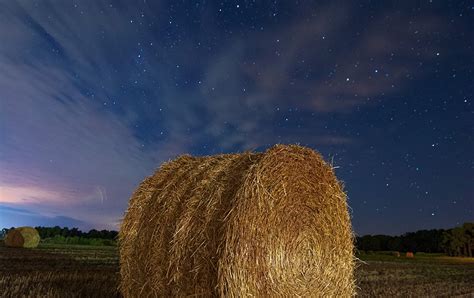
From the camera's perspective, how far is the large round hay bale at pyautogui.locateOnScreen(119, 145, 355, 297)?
5.30m

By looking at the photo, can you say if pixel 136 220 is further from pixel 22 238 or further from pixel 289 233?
pixel 22 238

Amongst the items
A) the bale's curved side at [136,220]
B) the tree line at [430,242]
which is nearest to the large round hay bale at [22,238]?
the bale's curved side at [136,220]

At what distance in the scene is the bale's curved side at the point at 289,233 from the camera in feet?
17.1

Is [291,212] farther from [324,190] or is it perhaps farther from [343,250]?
[343,250]

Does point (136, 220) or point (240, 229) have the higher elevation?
point (136, 220)

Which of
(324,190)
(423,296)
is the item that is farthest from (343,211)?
(423,296)

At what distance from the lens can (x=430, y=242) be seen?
7381cm

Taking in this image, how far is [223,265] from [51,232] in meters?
45.2

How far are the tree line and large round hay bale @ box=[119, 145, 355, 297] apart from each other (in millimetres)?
65549

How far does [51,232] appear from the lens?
46.0 m

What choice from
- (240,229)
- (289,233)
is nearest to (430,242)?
(289,233)

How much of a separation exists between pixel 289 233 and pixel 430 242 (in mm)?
75212

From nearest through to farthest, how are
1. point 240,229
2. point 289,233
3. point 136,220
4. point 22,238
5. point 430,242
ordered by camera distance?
point 240,229
point 289,233
point 136,220
point 22,238
point 430,242

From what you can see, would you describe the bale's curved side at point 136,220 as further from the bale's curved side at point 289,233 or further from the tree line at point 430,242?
the tree line at point 430,242
